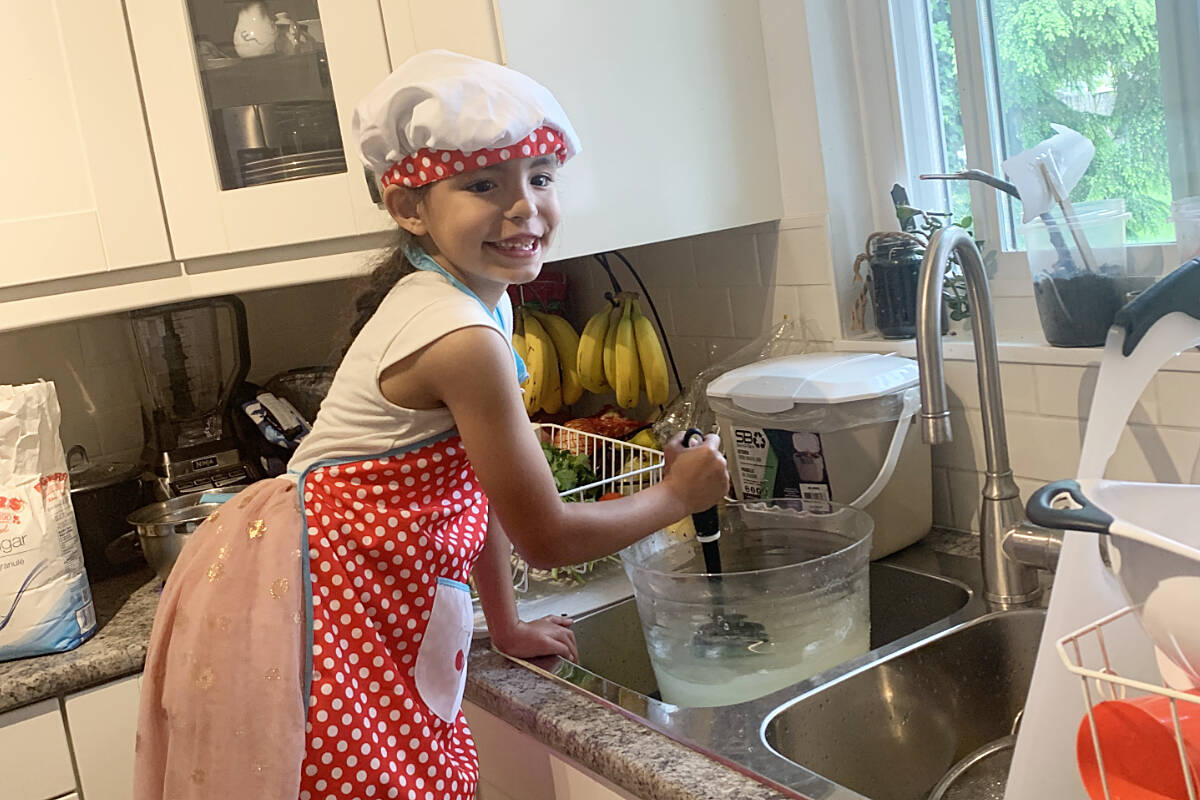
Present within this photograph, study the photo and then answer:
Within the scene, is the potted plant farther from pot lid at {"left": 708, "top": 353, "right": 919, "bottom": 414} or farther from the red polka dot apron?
the red polka dot apron

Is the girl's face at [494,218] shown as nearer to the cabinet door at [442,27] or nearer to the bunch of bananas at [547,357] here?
the cabinet door at [442,27]

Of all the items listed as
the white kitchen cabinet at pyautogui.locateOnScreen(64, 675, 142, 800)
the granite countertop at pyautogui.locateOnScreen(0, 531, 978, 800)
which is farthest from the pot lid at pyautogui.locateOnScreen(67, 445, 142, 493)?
the white kitchen cabinet at pyautogui.locateOnScreen(64, 675, 142, 800)

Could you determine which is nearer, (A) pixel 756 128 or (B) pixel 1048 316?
(B) pixel 1048 316

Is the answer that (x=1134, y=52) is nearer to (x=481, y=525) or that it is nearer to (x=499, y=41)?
(x=499, y=41)

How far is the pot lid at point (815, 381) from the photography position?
133 cm

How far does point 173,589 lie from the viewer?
1.17m

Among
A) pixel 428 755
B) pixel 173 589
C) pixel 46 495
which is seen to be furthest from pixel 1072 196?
pixel 46 495

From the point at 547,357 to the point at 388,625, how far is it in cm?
86

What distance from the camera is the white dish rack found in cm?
144

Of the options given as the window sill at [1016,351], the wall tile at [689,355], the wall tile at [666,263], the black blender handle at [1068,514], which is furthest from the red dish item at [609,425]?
the black blender handle at [1068,514]

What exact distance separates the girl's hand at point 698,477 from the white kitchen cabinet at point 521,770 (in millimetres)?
286

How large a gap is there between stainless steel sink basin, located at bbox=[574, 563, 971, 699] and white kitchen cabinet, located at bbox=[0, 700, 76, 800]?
70cm

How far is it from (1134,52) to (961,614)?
2.26 ft

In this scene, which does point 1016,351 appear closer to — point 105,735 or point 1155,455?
point 1155,455
